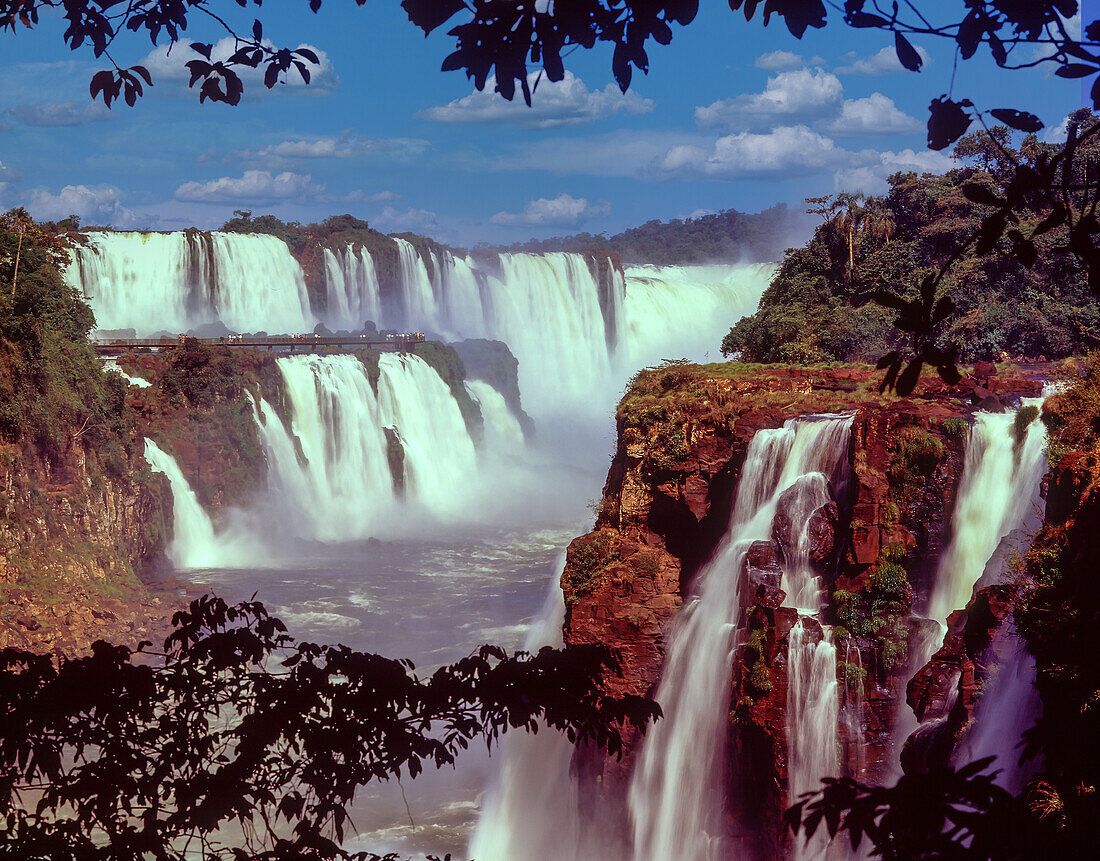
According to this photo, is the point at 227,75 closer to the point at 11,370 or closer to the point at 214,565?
the point at 11,370

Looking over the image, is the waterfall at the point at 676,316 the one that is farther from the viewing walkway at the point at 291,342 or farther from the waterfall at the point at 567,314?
the viewing walkway at the point at 291,342

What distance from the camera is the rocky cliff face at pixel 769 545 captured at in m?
13.0

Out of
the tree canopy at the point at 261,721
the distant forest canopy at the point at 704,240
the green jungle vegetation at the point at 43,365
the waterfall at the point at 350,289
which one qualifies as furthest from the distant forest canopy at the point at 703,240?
the tree canopy at the point at 261,721

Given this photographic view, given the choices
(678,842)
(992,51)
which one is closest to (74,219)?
(678,842)

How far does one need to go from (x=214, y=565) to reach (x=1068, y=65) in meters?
29.4

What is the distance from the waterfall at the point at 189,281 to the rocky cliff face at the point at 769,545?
2698 centimetres

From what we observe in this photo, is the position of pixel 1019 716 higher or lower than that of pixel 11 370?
lower

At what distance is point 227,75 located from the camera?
4.57m

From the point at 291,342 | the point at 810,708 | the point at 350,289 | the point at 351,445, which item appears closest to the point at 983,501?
the point at 810,708

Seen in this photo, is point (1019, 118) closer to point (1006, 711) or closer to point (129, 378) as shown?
point (1006, 711)

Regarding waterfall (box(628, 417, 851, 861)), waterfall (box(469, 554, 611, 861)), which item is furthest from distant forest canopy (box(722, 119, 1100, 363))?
waterfall (box(469, 554, 611, 861))

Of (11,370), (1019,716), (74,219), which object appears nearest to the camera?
(1019,716)

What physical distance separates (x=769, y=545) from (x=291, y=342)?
87.5 feet

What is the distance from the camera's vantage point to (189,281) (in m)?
40.8
